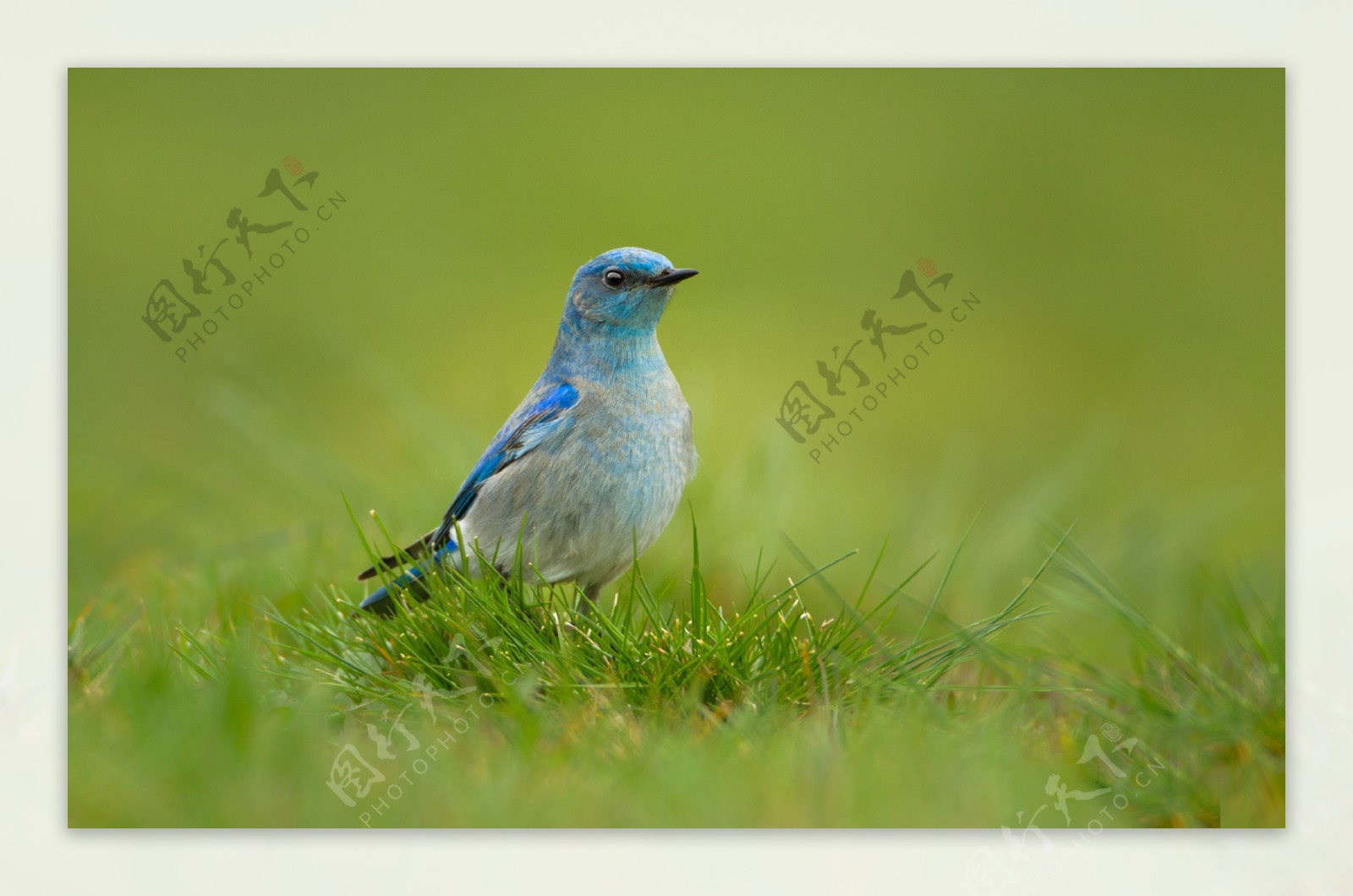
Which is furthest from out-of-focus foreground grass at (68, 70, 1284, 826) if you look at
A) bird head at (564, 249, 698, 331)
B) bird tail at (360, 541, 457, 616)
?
bird head at (564, 249, 698, 331)

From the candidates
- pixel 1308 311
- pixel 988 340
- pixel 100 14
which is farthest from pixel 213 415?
pixel 1308 311

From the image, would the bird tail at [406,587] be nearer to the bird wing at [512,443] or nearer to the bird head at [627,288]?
the bird wing at [512,443]

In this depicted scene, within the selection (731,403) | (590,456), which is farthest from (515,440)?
(731,403)

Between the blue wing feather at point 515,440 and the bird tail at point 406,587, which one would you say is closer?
the bird tail at point 406,587

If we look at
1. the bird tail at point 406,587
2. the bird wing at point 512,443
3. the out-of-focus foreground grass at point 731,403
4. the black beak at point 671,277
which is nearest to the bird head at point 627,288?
the black beak at point 671,277

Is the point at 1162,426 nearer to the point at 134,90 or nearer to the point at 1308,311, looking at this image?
the point at 1308,311

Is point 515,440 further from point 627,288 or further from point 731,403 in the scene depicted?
point 731,403

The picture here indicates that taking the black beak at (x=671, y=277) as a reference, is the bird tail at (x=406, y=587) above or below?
below
